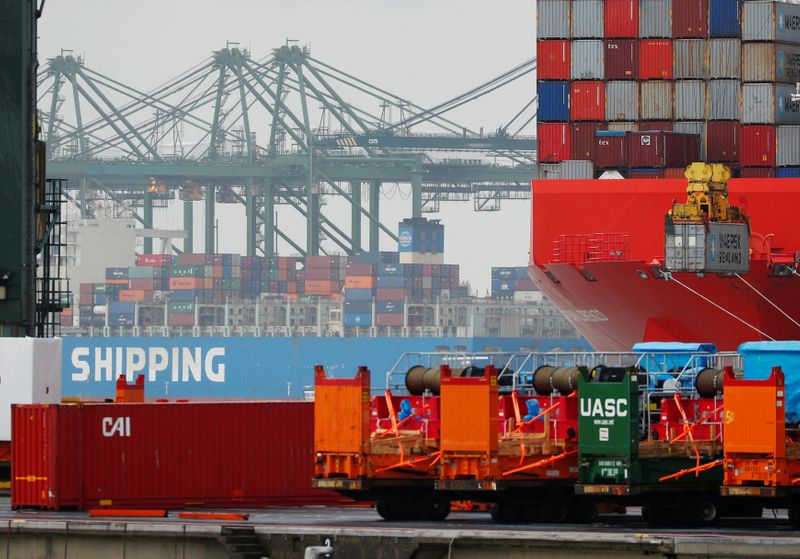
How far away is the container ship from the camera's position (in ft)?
190

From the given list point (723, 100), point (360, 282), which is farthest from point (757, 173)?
point (360, 282)

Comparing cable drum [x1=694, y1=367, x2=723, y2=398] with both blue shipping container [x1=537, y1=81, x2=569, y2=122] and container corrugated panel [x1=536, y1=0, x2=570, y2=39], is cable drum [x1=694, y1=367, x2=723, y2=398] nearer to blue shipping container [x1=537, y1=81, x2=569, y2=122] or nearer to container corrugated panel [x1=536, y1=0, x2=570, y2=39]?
blue shipping container [x1=537, y1=81, x2=569, y2=122]

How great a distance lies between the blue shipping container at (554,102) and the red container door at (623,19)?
8.24 ft

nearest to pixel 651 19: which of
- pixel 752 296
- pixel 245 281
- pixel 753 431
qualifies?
pixel 752 296

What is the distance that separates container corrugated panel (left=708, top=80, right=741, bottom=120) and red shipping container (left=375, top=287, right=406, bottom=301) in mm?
76523

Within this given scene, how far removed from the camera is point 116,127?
634 feet

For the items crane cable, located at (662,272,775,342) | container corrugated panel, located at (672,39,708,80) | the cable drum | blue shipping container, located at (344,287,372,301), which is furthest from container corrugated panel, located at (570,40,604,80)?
blue shipping container, located at (344,287,372,301)

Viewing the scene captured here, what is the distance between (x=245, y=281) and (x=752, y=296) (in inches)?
3854

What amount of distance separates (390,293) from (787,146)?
80.7 m

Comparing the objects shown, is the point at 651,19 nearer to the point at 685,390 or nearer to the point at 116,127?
the point at 685,390

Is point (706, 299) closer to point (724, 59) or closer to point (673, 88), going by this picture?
point (673, 88)

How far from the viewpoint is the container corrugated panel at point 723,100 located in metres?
60.4

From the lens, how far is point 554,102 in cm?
6141

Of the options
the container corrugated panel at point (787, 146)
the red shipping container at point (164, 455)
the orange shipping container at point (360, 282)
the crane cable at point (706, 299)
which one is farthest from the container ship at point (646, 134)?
the orange shipping container at point (360, 282)
